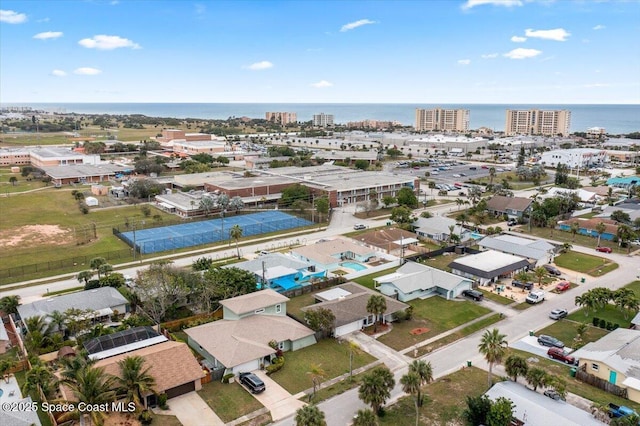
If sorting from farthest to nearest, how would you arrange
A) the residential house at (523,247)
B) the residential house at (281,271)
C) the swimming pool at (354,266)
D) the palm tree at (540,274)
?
the residential house at (523,247) → the swimming pool at (354,266) → the palm tree at (540,274) → the residential house at (281,271)

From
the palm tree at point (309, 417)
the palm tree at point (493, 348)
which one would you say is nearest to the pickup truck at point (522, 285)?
the palm tree at point (493, 348)

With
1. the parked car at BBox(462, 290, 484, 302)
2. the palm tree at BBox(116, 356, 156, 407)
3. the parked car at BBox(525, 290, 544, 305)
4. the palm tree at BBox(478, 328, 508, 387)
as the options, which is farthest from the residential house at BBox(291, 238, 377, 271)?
the palm tree at BBox(116, 356, 156, 407)

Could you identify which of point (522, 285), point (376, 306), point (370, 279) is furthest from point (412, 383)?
point (522, 285)

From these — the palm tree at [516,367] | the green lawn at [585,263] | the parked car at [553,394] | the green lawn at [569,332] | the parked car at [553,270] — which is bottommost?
the green lawn at [569,332]

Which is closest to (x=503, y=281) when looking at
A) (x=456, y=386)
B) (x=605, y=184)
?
(x=456, y=386)

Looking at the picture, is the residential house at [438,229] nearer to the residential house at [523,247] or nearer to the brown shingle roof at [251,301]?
the residential house at [523,247]

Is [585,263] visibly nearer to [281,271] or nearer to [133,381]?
[281,271]

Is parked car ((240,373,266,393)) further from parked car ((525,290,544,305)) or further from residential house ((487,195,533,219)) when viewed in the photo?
residential house ((487,195,533,219))
